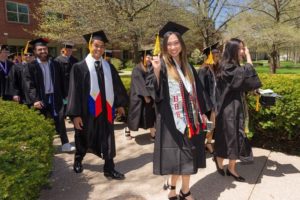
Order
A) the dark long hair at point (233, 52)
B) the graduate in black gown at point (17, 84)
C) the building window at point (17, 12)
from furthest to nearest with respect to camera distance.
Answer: the building window at point (17, 12), the graduate in black gown at point (17, 84), the dark long hair at point (233, 52)

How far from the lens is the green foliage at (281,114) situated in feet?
16.1

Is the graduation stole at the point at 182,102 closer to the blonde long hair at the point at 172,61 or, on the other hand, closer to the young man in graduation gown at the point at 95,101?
the blonde long hair at the point at 172,61

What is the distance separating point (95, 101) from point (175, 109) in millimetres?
1406

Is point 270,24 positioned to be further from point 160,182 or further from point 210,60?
point 160,182

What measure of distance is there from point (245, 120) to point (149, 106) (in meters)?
2.34

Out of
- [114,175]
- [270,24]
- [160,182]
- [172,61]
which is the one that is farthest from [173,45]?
[270,24]

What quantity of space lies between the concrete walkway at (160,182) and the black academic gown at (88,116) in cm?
41

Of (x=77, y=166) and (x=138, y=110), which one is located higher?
(x=138, y=110)

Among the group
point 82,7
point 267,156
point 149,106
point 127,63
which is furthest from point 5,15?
point 267,156

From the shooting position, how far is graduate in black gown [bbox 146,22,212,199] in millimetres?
3492

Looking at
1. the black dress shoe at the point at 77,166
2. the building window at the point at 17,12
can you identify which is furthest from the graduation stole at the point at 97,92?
the building window at the point at 17,12

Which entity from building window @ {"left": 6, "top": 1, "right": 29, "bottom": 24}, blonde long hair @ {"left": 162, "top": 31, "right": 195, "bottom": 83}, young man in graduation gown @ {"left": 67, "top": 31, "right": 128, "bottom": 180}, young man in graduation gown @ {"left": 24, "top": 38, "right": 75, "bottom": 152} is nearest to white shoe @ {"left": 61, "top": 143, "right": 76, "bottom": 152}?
young man in graduation gown @ {"left": 24, "top": 38, "right": 75, "bottom": 152}

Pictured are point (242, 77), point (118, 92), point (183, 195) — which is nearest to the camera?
point (183, 195)

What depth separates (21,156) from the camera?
2.81 m
